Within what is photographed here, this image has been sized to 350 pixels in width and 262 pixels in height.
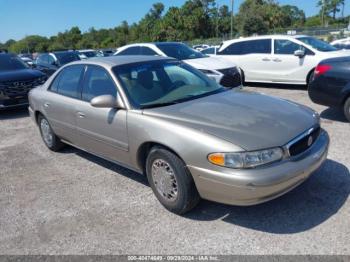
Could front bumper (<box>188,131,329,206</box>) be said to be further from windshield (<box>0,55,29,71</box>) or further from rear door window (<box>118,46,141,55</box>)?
windshield (<box>0,55,29,71</box>)

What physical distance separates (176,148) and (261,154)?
2.56 ft

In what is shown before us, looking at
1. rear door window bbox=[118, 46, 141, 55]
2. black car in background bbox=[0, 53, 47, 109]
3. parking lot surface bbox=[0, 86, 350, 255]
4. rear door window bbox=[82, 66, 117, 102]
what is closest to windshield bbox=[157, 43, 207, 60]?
rear door window bbox=[118, 46, 141, 55]

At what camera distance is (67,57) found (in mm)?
14281

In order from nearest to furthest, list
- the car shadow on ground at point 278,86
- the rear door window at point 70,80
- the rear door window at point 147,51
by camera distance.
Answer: the rear door window at point 70,80, the rear door window at point 147,51, the car shadow on ground at point 278,86

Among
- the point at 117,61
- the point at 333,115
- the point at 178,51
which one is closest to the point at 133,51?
the point at 178,51

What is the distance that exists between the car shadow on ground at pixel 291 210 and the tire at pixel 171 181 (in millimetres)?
210

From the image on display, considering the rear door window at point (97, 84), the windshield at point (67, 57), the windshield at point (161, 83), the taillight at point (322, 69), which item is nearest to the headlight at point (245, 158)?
the windshield at point (161, 83)

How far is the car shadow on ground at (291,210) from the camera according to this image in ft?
11.0

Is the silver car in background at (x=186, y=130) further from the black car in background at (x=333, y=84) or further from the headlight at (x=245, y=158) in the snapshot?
the black car in background at (x=333, y=84)

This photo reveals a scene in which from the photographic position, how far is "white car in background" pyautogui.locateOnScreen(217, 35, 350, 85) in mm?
9695

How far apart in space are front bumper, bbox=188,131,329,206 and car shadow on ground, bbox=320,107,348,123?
3769 mm

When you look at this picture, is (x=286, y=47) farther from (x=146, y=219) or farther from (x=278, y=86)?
(x=146, y=219)

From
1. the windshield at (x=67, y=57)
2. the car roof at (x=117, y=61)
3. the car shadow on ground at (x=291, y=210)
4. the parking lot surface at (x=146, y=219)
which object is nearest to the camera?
the parking lot surface at (x=146, y=219)

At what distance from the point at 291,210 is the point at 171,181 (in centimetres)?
124
